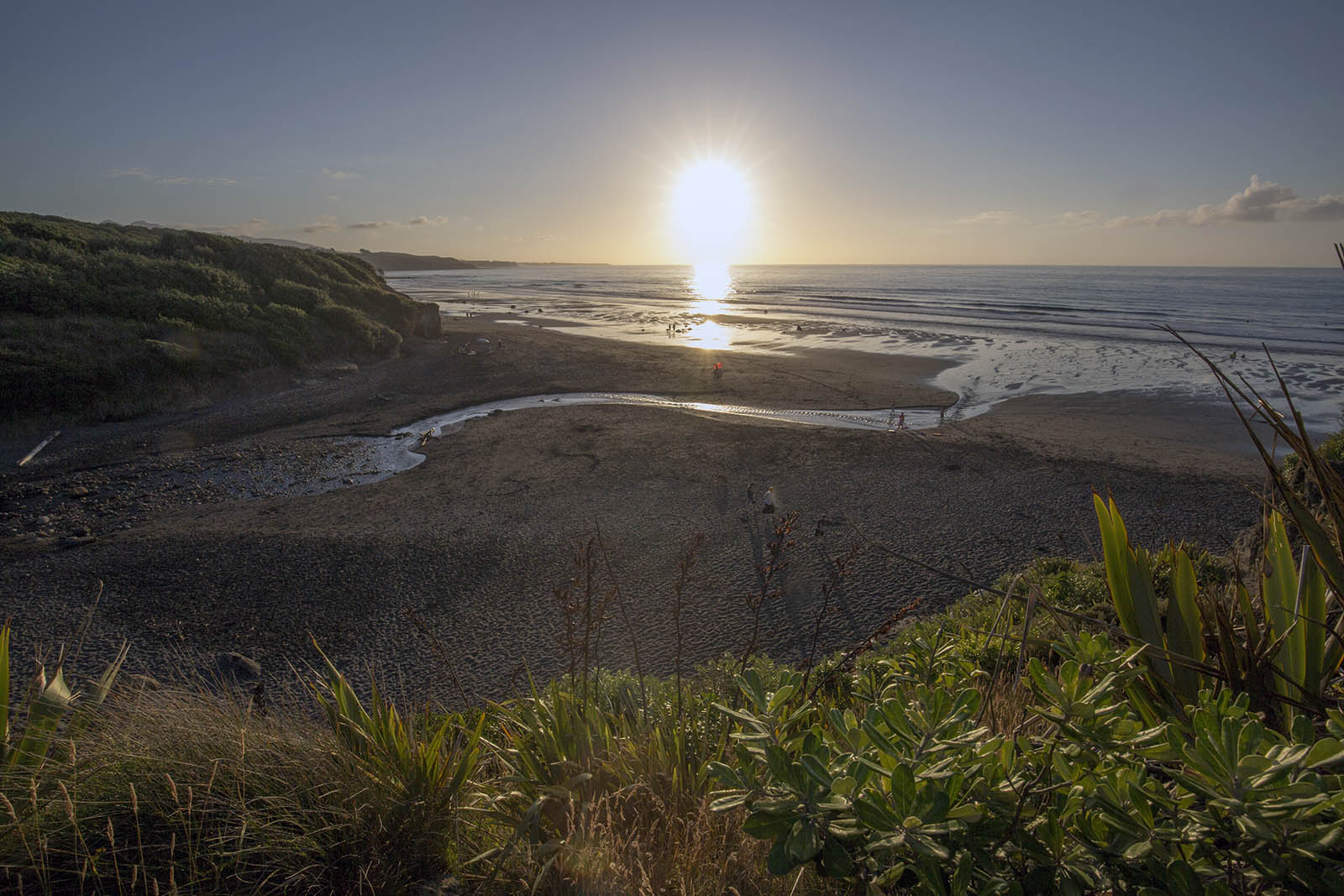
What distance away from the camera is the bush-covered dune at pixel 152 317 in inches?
604

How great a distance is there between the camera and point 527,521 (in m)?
9.46

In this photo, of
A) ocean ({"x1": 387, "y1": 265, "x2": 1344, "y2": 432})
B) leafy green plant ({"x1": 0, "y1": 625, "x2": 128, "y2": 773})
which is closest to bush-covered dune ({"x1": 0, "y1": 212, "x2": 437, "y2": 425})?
ocean ({"x1": 387, "y1": 265, "x2": 1344, "y2": 432})

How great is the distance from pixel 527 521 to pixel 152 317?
691 inches

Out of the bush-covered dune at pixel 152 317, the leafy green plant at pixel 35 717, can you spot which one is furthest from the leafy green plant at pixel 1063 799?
the bush-covered dune at pixel 152 317

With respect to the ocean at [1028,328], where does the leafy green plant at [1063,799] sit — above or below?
below

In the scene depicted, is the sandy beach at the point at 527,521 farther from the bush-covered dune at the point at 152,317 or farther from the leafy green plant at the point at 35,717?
the bush-covered dune at the point at 152,317

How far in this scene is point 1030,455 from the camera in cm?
1227

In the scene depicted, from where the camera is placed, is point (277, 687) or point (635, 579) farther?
point (635, 579)

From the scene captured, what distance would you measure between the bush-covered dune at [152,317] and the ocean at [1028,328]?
562 inches

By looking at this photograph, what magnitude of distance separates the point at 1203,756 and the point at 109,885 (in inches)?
121

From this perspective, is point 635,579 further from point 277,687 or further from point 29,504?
point 29,504

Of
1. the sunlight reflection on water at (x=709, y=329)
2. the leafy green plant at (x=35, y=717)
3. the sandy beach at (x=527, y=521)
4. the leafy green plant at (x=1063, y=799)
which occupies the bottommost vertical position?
the sandy beach at (x=527, y=521)

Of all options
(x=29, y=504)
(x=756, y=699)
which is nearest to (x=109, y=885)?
(x=756, y=699)

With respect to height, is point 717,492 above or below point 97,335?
below
